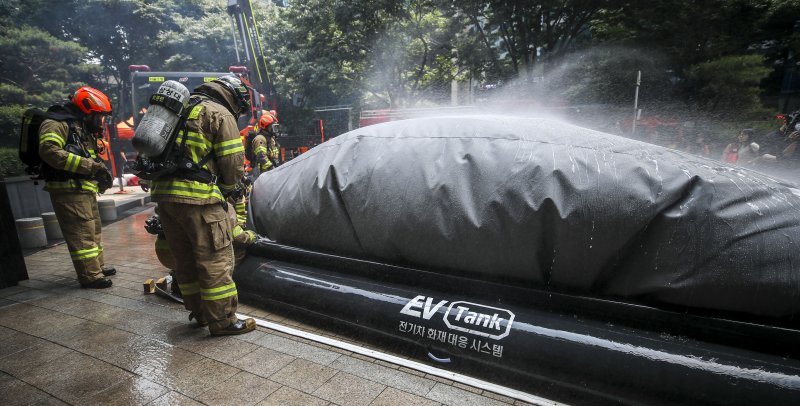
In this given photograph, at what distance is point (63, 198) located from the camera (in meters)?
3.98

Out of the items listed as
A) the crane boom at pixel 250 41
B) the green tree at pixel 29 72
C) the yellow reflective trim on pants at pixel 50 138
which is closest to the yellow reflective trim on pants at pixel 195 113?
the yellow reflective trim on pants at pixel 50 138

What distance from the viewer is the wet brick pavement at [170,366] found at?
2.16m

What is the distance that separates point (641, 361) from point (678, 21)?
1340 cm

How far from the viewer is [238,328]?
2.88 m

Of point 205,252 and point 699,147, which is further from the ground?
point 205,252

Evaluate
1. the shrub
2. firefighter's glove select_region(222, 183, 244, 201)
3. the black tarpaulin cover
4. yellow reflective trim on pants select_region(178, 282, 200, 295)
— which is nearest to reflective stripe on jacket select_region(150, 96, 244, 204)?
firefighter's glove select_region(222, 183, 244, 201)

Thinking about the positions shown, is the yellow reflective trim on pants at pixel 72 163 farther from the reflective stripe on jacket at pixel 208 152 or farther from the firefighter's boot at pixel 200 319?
the firefighter's boot at pixel 200 319

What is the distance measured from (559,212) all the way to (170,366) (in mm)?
2461

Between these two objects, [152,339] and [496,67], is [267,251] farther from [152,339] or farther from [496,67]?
[496,67]

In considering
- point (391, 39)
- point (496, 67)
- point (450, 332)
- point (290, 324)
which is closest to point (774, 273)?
point (450, 332)

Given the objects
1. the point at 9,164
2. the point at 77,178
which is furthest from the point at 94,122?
the point at 9,164

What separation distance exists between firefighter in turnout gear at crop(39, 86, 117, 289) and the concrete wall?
14.7 ft

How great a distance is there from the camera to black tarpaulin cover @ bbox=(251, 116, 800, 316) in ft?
5.65

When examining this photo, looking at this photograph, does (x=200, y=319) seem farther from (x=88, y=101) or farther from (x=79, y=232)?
(x=88, y=101)
